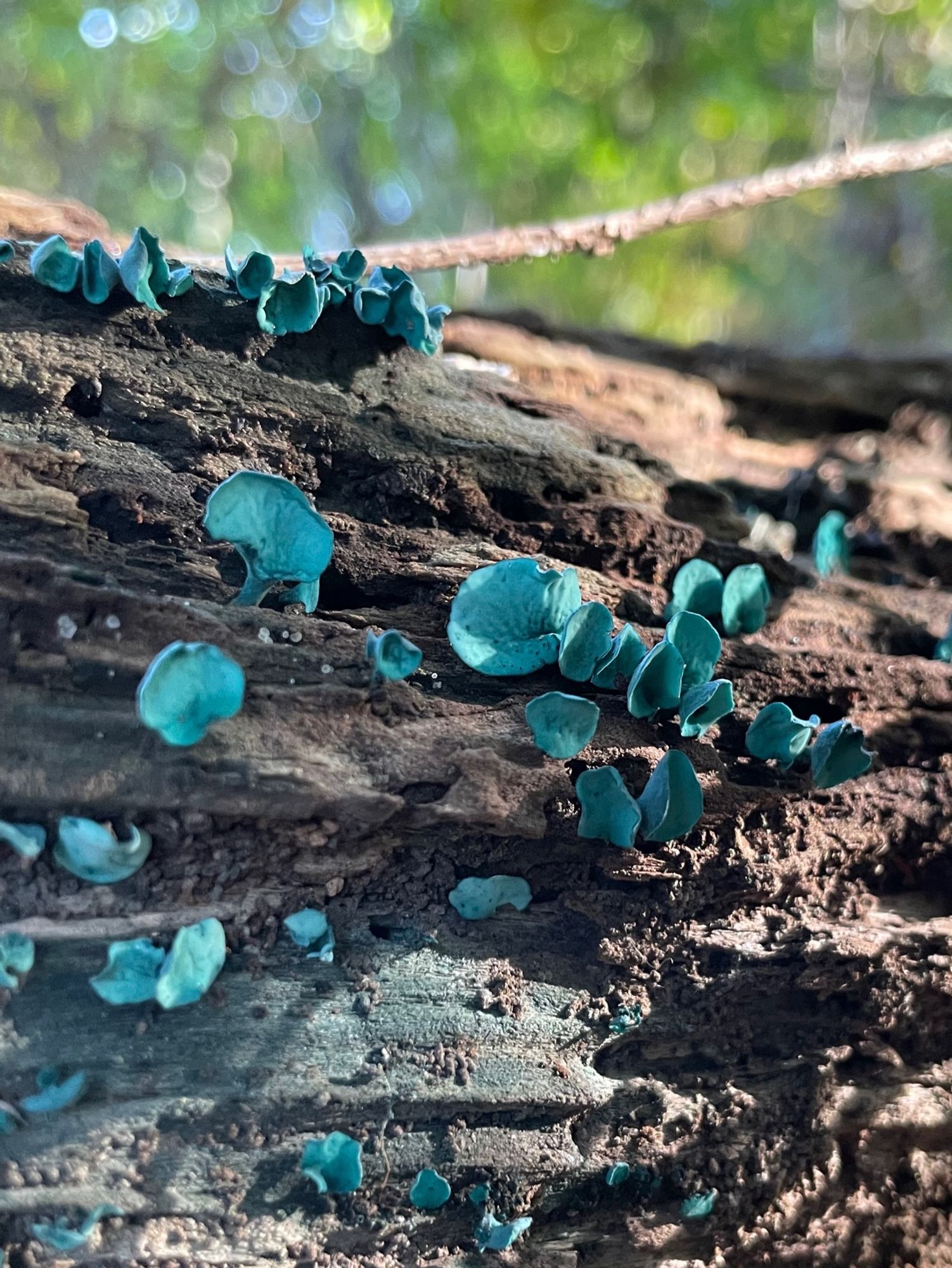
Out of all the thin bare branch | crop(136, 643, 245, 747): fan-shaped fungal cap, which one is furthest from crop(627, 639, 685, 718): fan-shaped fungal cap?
the thin bare branch

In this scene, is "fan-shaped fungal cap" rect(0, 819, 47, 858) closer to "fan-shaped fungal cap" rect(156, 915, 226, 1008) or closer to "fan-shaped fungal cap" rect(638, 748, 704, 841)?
"fan-shaped fungal cap" rect(156, 915, 226, 1008)

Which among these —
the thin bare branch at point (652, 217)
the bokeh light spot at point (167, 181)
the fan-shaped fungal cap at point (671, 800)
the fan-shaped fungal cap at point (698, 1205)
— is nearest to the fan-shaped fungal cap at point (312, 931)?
the fan-shaped fungal cap at point (671, 800)

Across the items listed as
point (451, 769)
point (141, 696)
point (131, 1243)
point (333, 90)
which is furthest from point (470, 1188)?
point (333, 90)

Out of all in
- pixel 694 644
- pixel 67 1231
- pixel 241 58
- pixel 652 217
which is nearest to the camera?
pixel 67 1231

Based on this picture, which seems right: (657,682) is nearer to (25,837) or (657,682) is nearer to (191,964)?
(191,964)

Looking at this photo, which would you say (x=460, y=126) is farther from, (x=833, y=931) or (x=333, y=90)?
(x=833, y=931)

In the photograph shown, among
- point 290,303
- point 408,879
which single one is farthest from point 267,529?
point 408,879
